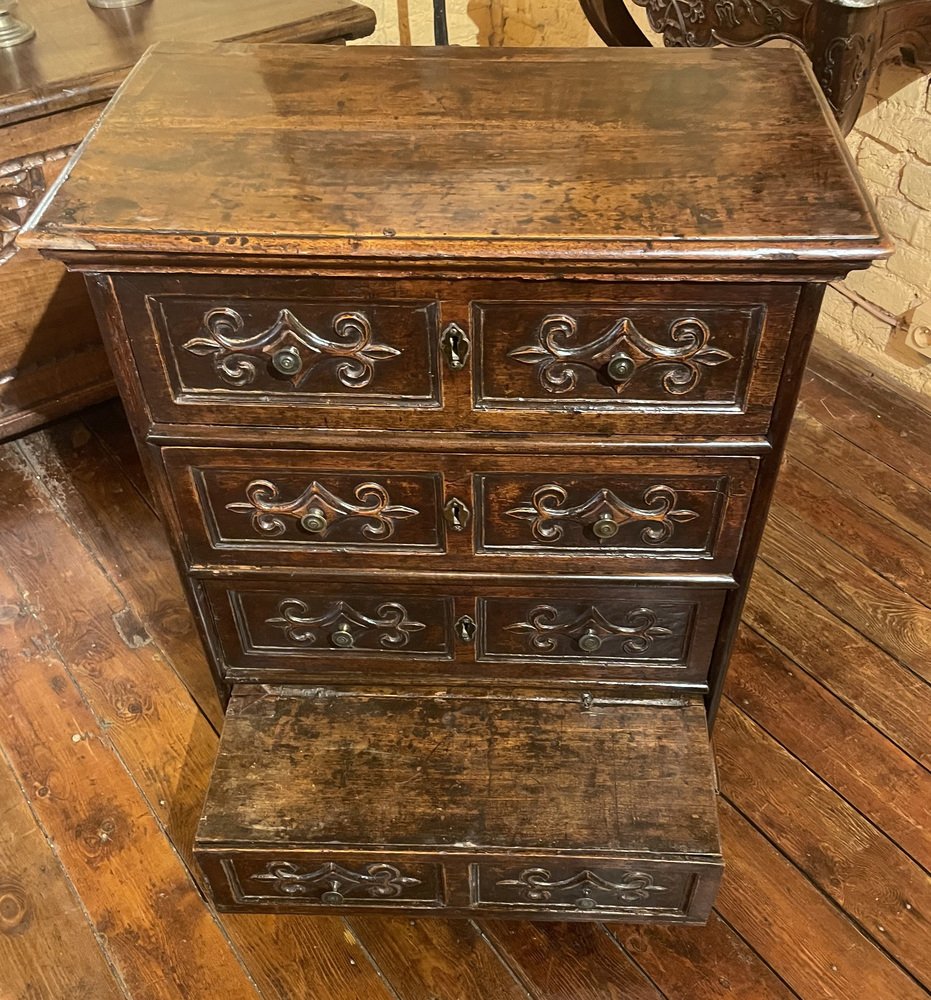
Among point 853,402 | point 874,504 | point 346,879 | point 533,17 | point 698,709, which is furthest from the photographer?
point 533,17

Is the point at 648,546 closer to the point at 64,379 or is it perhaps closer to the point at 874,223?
the point at 874,223

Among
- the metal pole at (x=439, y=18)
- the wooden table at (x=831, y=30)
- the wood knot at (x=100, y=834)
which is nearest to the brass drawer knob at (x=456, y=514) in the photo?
the wood knot at (x=100, y=834)

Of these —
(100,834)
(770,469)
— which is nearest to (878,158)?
(770,469)

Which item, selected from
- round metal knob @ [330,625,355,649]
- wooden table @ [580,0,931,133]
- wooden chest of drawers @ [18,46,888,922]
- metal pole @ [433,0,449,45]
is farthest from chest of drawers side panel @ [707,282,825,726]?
metal pole @ [433,0,449,45]

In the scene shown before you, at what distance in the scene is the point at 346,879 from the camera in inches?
45.9

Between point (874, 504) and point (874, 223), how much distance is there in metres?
1.08

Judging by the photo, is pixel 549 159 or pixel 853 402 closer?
pixel 549 159

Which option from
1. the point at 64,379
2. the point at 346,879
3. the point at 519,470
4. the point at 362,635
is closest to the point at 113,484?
the point at 64,379

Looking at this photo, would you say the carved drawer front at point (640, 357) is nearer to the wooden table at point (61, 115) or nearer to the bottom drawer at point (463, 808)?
the bottom drawer at point (463, 808)

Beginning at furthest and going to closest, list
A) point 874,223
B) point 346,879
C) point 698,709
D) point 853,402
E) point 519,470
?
1. point 853,402
2. point 698,709
3. point 346,879
4. point 519,470
5. point 874,223

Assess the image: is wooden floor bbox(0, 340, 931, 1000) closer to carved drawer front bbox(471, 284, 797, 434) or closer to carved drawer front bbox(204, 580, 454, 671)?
carved drawer front bbox(204, 580, 454, 671)

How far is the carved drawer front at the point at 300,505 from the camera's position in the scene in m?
1.02

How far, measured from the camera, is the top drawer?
87 cm

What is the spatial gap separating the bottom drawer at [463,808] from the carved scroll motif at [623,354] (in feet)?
1.72
